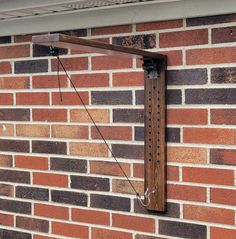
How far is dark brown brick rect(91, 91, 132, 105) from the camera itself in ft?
7.00

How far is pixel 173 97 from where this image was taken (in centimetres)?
201

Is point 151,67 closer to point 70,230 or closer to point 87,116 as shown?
point 87,116

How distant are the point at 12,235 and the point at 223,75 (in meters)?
1.34

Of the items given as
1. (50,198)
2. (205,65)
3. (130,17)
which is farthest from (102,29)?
(50,198)

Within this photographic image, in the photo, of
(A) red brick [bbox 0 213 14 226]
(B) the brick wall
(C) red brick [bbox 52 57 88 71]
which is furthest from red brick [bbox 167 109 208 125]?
(A) red brick [bbox 0 213 14 226]

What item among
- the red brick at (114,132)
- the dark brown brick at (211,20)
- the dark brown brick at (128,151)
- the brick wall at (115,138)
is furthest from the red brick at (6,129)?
the dark brown brick at (211,20)

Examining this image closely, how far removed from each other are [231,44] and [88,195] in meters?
0.92

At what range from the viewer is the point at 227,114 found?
1.89 meters

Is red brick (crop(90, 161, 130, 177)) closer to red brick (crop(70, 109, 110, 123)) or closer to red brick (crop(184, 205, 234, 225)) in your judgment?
red brick (crop(70, 109, 110, 123))

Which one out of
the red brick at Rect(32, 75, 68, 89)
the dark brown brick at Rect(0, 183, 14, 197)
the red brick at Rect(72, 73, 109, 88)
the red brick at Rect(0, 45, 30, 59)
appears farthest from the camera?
the dark brown brick at Rect(0, 183, 14, 197)

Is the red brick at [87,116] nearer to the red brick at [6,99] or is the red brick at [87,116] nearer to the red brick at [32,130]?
the red brick at [32,130]

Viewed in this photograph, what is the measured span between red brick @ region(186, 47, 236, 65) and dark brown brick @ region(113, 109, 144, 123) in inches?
11.9

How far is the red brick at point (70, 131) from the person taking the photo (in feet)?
7.42

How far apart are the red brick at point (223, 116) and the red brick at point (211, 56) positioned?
0.60ft
